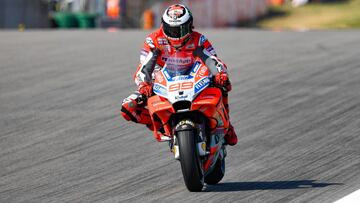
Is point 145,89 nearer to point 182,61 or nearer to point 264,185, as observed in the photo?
point 182,61

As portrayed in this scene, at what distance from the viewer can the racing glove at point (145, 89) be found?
9055 millimetres

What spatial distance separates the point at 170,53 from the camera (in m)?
9.16

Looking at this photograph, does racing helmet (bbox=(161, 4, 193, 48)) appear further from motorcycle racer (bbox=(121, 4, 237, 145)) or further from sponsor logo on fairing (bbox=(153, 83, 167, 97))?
sponsor logo on fairing (bbox=(153, 83, 167, 97))

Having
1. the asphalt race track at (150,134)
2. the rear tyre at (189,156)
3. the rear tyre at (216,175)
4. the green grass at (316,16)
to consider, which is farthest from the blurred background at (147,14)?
the rear tyre at (189,156)

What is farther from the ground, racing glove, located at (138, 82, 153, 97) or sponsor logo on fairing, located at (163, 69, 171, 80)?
sponsor logo on fairing, located at (163, 69, 171, 80)

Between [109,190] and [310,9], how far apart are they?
32740 millimetres

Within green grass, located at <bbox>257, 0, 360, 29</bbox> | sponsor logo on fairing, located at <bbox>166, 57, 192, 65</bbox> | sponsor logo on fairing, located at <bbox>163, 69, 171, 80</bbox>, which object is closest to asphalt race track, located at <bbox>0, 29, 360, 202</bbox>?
sponsor logo on fairing, located at <bbox>163, 69, 171, 80</bbox>

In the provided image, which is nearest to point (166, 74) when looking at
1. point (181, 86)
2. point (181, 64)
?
point (181, 64)

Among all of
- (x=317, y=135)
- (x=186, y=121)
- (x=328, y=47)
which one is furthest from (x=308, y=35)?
(x=186, y=121)

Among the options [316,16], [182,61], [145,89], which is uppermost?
[182,61]

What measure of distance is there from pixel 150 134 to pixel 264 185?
344 cm

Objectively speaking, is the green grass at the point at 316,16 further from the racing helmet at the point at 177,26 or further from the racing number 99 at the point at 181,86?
the racing number 99 at the point at 181,86

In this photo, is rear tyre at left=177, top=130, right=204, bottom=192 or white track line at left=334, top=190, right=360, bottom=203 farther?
rear tyre at left=177, top=130, right=204, bottom=192

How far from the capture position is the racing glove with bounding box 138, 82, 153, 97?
9055 mm
